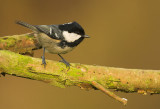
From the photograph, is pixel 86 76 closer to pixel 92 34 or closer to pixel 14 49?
pixel 14 49

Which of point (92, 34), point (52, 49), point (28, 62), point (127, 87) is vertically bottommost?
point (127, 87)

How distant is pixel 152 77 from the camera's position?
1.59 m

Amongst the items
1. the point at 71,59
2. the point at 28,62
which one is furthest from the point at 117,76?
the point at 71,59

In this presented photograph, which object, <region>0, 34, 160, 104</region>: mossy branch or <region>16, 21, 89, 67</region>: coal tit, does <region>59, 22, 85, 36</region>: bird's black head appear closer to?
<region>16, 21, 89, 67</region>: coal tit

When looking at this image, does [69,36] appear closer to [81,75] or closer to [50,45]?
[50,45]

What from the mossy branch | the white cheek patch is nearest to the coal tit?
the white cheek patch

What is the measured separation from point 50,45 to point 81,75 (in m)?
0.33

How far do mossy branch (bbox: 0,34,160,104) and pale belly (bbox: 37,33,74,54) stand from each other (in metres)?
0.18

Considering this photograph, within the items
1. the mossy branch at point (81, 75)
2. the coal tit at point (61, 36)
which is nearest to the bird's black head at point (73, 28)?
the coal tit at point (61, 36)

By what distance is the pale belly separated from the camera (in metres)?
1.70

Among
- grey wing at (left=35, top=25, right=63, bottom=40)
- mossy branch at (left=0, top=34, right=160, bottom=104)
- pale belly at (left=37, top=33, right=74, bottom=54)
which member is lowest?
mossy branch at (left=0, top=34, right=160, bottom=104)

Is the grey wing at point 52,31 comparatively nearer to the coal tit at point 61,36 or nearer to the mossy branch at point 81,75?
the coal tit at point 61,36

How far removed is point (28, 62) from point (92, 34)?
1.41 metres

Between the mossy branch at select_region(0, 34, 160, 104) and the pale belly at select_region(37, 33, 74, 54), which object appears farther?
the pale belly at select_region(37, 33, 74, 54)
